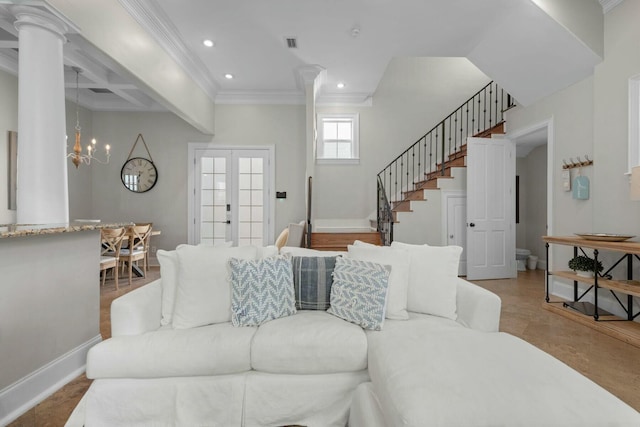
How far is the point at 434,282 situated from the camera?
7.14 feet

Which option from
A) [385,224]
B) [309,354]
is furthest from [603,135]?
[309,354]

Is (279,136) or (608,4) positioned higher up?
(608,4)

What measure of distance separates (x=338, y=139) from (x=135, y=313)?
5370 mm

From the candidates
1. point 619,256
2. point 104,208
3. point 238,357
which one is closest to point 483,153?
point 619,256

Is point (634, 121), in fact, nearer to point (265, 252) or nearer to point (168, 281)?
point (265, 252)

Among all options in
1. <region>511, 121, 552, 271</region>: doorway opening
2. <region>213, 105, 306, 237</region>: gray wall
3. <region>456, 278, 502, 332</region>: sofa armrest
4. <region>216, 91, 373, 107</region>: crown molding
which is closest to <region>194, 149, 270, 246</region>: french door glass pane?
<region>213, 105, 306, 237</region>: gray wall

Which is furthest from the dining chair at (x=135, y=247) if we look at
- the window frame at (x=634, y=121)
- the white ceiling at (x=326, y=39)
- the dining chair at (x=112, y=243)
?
the window frame at (x=634, y=121)

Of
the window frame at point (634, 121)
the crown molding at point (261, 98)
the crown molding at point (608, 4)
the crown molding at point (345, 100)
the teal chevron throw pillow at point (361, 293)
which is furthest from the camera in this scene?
the crown molding at point (345, 100)

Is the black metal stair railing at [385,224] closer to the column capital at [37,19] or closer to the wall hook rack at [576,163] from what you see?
the wall hook rack at [576,163]

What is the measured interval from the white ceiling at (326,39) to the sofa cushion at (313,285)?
2.65 meters

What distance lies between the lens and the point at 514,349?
1522 millimetres

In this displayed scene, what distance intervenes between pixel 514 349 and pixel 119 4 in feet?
13.6

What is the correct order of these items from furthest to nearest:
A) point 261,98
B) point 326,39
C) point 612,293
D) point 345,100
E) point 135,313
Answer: point 345,100 → point 261,98 → point 326,39 → point 612,293 → point 135,313

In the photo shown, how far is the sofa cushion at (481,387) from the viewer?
1082 mm
